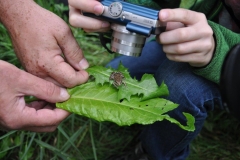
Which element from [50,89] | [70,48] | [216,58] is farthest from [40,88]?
[216,58]

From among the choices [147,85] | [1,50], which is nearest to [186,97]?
[147,85]

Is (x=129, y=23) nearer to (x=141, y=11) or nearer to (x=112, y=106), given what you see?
(x=141, y=11)

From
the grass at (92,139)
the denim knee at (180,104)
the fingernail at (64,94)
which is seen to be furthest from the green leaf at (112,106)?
the grass at (92,139)

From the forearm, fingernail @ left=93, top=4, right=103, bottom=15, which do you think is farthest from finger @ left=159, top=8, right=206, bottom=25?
the forearm

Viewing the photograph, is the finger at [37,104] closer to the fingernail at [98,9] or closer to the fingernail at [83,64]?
the fingernail at [83,64]

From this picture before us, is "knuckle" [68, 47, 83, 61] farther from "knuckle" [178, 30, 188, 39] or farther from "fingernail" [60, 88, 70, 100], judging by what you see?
"knuckle" [178, 30, 188, 39]
